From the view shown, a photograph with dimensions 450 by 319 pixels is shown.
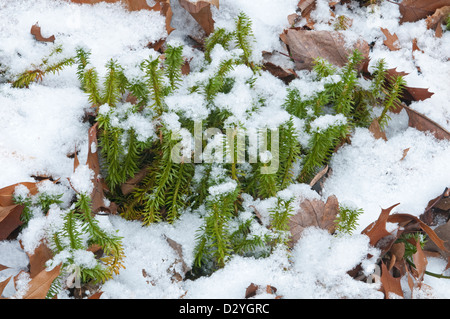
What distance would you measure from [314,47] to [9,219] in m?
2.12

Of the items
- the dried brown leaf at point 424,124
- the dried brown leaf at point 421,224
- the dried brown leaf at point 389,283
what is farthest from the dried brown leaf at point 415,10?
the dried brown leaf at point 389,283

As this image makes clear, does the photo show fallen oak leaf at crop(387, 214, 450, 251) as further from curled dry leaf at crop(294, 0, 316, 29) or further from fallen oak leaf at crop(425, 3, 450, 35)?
fallen oak leaf at crop(425, 3, 450, 35)

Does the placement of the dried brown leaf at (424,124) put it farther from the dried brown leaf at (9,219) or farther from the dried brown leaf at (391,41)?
the dried brown leaf at (9,219)

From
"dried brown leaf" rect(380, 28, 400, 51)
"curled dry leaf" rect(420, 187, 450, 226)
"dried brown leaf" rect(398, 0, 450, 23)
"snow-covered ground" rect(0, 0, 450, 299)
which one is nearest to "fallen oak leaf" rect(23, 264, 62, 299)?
"snow-covered ground" rect(0, 0, 450, 299)

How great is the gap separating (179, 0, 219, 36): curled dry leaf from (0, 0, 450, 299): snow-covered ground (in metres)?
0.07

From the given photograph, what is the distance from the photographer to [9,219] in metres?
1.98

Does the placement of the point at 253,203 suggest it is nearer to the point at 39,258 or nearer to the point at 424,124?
the point at 39,258

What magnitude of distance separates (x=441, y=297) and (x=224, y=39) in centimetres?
184

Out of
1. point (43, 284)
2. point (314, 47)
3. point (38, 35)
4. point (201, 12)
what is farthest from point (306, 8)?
point (43, 284)

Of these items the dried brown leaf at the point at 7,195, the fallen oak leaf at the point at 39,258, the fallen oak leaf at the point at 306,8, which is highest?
the fallen oak leaf at the point at 306,8

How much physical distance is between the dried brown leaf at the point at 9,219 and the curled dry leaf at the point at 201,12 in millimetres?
1630

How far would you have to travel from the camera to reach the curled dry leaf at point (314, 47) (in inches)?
110
